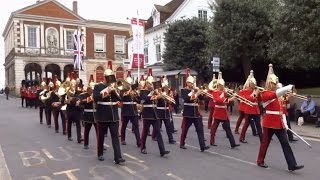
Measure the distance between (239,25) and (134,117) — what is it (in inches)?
468

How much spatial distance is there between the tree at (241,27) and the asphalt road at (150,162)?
10728 mm

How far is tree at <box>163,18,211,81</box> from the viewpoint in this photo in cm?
3052

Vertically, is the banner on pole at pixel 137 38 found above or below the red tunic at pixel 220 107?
above

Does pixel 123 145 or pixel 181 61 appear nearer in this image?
pixel 123 145

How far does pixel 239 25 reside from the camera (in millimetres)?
22266

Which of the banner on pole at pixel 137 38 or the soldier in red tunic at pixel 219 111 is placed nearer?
the soldier in red tunic at pixel 219 111

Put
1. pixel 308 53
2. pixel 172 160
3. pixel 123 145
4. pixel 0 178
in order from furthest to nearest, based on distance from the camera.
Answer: pixel 308 53 → pixel 123 145 → pixel 172 160 → pixel 0 178

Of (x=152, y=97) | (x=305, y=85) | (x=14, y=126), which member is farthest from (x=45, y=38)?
(x=152, y=97)

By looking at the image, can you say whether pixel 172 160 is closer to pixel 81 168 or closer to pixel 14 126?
pixel 81 168

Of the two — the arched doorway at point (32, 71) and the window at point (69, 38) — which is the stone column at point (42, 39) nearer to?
the arched doorway at point (32, 71)

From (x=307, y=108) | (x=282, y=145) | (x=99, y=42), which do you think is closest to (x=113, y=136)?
(x=282, y=145)

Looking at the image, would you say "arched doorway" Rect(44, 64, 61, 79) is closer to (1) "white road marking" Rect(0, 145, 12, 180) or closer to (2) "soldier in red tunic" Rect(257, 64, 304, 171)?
(1) "white road marking" Rect(0, 145, 12, 180)

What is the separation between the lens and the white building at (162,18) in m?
37.1

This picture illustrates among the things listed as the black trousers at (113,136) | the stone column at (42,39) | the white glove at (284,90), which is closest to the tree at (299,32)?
the white glove at (284,90)
